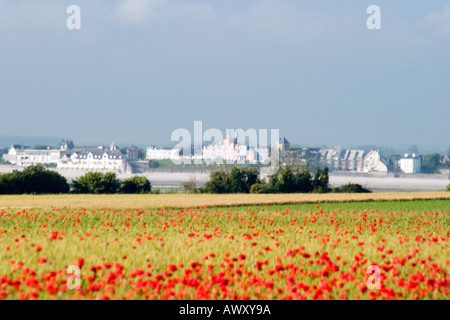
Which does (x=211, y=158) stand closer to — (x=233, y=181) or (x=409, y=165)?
(x=409, y=165)

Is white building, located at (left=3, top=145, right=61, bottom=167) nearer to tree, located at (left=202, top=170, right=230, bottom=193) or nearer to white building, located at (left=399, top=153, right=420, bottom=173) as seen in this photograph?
white building, located at (left=399, top=153, right=420, bottom=173)

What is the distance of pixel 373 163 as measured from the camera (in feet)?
582

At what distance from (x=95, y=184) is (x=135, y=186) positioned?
2.88 meters

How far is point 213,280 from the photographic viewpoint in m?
8.22

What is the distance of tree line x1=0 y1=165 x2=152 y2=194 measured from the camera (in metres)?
44.0

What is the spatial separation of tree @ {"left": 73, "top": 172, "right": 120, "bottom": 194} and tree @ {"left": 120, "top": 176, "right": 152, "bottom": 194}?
86 cm

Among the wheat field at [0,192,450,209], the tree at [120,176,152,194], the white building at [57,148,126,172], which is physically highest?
the white building at [57,148,126,172]

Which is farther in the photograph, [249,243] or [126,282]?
[249,243]

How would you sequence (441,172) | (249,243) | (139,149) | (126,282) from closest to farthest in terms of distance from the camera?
(126,282)
(249,243)
(441,172)
(139,149)

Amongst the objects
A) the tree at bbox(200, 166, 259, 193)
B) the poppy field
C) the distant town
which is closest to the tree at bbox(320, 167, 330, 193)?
the tree at bbox(200, 166, 259, 193)
